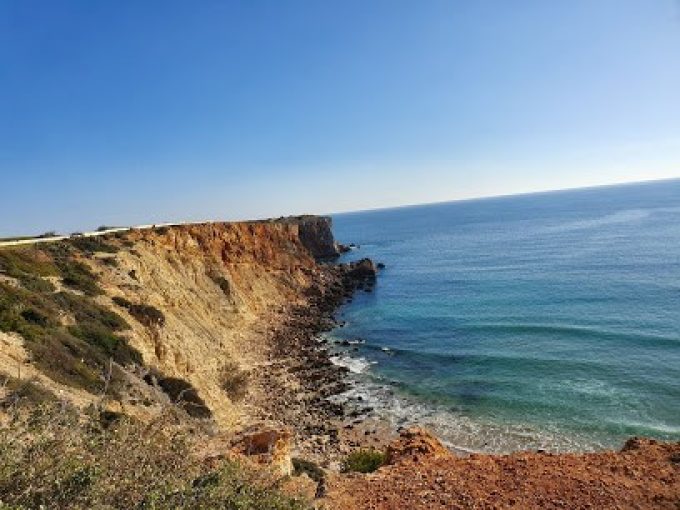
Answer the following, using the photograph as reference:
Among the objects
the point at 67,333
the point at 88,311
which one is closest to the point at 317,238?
the point at 88,311

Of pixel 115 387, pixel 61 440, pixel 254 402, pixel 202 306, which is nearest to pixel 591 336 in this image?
pixel 254 402

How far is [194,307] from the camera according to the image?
40.8m

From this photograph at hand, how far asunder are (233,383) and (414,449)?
59.3ft

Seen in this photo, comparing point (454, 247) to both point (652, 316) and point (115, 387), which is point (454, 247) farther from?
point (115, 387)

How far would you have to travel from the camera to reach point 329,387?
35125 mm

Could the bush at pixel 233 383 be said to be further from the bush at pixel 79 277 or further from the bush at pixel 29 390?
the bush at pixel 29 390

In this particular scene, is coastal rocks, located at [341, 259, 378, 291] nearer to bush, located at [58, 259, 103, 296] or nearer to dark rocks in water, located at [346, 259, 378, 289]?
dark rocks in water, located at [346, 259, 378, 289]

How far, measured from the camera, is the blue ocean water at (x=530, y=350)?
2753cm

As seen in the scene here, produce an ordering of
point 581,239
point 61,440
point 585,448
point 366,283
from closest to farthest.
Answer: point 61,440, point 585,448, point 366,283, point 581,239

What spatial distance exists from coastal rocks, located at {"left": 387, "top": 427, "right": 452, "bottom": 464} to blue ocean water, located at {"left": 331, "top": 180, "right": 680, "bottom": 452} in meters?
9.42

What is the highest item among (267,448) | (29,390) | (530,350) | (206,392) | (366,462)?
(29,390)

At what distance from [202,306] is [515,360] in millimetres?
25723

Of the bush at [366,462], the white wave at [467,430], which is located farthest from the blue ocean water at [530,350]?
the bush at [366,462]

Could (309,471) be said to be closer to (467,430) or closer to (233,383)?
(467,430)
